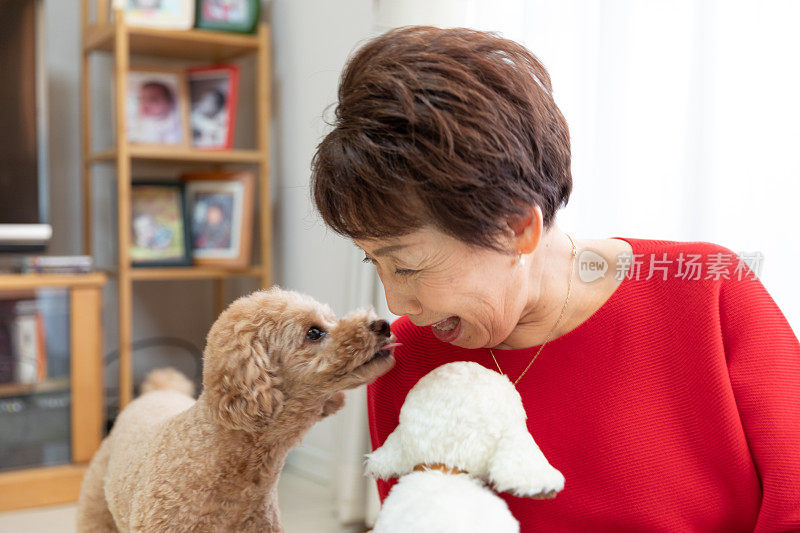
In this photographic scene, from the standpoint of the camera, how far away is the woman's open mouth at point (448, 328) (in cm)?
90

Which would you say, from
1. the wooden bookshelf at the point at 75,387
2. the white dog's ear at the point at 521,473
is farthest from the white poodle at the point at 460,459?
the wooden bookshelf at the point at 75,387

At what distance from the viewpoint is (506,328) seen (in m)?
0.88

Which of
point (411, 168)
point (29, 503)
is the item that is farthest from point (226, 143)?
point (411, 168)

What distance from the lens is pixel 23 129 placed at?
7.91ft

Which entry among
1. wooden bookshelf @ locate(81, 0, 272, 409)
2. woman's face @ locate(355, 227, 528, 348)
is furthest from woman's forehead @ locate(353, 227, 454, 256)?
wooden bookshelf @ locate(81, 0, 272, 409)

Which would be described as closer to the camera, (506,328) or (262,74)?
(506,328)

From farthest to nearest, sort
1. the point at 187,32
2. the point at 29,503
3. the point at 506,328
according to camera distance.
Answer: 1. the point at 187,32
2. the point at 29,503
3. the point at 506,328

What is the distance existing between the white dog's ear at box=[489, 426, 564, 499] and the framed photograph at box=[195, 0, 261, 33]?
226 cm

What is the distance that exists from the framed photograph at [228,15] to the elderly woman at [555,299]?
1.90 metres

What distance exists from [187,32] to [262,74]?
0.94ft

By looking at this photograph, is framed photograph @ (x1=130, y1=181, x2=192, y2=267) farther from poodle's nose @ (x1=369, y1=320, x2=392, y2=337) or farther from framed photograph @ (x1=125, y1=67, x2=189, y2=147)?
poodle's nose @ (x1=369, y1=320, x2=392, y2=337)

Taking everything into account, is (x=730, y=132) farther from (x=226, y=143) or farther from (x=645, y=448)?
(x=226, y=143)

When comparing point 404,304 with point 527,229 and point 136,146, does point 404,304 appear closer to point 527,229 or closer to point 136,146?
point 527,229

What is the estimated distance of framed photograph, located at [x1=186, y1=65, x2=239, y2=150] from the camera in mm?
2613
